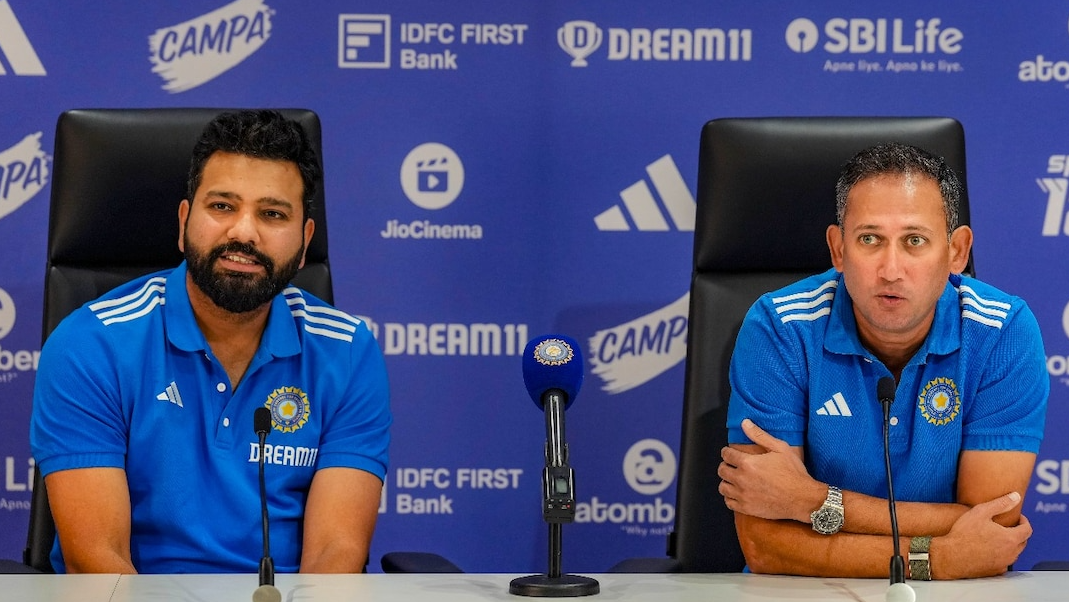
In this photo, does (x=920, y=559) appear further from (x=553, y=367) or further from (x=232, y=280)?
(x=232, y=280)

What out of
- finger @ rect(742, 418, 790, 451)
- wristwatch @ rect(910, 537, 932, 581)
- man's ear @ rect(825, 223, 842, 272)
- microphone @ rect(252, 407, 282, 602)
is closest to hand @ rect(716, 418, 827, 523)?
finger @ rect(742, 418, 790, 451)

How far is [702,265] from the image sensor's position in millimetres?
2545

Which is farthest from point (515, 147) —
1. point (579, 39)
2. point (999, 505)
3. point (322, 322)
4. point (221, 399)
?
point (999, 505)

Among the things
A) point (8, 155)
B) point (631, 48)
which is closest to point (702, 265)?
point (631, 48)

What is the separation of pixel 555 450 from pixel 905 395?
3.08ft

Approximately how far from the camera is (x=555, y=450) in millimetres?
1592

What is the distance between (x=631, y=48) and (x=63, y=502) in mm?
1738

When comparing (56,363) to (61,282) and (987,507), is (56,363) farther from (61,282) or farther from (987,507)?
(987,507)

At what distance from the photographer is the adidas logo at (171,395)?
223cm

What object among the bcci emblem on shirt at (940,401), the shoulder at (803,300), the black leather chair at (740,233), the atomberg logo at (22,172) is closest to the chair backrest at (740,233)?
the black leather chair at (740,233)

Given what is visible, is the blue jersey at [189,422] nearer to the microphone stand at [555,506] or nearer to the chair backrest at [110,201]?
the chair backrest at [110,201]

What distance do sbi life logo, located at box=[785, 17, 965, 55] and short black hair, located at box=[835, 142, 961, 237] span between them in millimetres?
905

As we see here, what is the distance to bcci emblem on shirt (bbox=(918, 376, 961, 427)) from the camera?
2258 mm

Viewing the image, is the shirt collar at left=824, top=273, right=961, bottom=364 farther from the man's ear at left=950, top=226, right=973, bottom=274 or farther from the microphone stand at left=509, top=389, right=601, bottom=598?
the microphone stand at left=509, top=389, right=601, bottom=598
